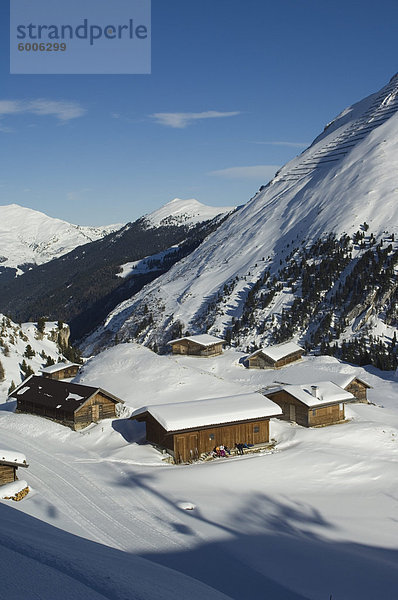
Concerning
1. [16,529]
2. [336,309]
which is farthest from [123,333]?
[16,529]

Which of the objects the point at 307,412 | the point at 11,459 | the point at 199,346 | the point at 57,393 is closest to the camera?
the point at 11,459

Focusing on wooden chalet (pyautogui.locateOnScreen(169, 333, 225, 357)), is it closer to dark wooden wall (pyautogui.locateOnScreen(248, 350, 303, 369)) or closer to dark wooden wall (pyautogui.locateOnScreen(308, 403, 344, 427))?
dark wooden wall (pyautogui.locateOnScreen(248, 350, 303, 369))

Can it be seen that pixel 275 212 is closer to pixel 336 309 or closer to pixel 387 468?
pixel 336 309

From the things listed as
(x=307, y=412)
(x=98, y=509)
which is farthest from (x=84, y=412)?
(x=98, y=509)

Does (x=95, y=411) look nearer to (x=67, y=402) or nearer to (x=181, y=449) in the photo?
(x=67, y=402)

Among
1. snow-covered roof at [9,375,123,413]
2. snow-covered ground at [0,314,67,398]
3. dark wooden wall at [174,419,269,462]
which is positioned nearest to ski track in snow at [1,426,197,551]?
dark wooden wall at [174,419,269,462]

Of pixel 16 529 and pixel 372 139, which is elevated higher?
pixel 372 139

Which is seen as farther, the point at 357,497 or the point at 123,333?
the point at 123,333
